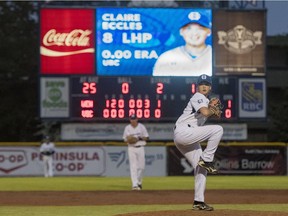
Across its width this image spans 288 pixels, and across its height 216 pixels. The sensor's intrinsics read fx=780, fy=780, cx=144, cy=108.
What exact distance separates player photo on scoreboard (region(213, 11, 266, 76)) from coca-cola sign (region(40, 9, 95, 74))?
13.0 ft

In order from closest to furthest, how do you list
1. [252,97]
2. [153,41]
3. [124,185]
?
1. [124,185]
2. [153,41]
3. [252,97]

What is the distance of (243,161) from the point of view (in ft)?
93.1

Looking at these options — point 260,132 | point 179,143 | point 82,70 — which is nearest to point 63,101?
point 82,70

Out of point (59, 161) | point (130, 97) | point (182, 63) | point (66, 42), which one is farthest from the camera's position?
point (59, 161)

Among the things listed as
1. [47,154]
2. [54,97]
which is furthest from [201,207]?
[47,154]

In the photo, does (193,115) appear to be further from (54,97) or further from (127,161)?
(127,161)

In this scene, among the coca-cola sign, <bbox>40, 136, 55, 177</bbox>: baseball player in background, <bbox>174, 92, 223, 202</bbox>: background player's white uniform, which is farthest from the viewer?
<bbox>40, 136, 55, 177</bbox>: baseball player in background

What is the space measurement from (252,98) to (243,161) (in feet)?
14.9

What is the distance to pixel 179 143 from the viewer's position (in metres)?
9.53

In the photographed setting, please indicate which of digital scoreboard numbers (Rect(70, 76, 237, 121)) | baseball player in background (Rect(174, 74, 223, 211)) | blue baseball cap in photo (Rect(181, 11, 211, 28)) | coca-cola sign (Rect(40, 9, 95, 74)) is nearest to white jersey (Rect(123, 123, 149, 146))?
digital scoreboard numbers (Rect(70, 76, 237, 121))

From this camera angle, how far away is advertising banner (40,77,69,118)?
23484 millimetres

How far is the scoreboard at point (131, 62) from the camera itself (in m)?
23.1

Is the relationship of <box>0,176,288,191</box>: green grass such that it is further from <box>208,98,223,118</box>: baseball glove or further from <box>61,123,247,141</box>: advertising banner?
<box>208,98,223,118</box>: baseball glove

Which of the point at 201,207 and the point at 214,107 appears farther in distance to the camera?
the point at 201,207
